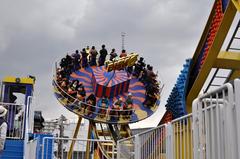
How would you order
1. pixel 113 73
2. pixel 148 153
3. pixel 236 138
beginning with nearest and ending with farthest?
pixel 236 138 < pixel 148 153 < pixel 113 73

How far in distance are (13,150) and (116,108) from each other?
29.3ft

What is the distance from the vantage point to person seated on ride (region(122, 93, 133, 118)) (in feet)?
62.7

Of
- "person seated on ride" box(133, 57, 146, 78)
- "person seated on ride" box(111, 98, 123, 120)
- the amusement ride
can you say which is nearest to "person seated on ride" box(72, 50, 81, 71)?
the amusement ride

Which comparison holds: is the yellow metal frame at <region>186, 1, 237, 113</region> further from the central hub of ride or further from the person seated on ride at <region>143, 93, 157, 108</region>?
the central hub of ride

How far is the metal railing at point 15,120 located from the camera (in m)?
12.0

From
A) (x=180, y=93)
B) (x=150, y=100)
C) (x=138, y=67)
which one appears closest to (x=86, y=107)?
(x=150, y=100)

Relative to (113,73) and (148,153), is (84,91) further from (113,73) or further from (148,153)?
(148,153)

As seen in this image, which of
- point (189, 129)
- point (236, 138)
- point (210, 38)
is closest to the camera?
point (236, 138)

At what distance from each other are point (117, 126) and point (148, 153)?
12892 mm

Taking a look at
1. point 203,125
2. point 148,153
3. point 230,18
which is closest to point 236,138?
point 203,125

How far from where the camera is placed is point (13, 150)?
10562 millimetres

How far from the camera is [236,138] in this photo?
3240mm

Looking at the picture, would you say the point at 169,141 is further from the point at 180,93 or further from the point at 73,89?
the point at 73,89

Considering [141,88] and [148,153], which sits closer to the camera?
[148,153]
